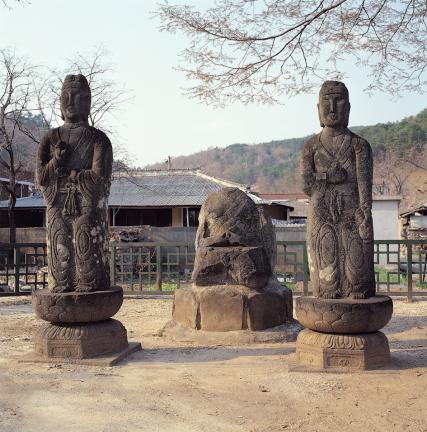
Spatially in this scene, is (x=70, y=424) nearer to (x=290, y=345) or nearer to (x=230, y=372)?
(x=230, y=372)

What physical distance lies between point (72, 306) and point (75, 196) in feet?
3.97

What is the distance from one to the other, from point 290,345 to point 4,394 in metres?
3.54

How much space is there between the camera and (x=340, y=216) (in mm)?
5402

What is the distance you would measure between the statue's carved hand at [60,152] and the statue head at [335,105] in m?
2.87

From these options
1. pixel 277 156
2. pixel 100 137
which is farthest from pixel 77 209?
pixel 277 156

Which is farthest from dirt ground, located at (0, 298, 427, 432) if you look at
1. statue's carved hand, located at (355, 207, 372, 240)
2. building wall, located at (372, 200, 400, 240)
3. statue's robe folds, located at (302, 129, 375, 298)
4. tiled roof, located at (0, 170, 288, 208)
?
building wall, located at (372, 200, 400, 240)

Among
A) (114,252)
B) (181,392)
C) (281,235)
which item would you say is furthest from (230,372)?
(281,235)

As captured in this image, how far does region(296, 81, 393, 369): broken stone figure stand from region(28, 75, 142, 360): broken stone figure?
7.17ft

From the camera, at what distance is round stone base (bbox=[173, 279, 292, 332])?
7.02 meters

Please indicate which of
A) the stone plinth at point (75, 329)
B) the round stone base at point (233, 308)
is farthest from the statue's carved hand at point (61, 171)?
the round stone base at point (233, 308)

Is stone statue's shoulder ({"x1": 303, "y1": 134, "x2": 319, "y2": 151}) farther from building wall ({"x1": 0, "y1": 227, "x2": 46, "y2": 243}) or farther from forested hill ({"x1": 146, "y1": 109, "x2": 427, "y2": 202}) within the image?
forested hill ({"x1": 146, "y1": 109, "x2": 427, "y2": 202})

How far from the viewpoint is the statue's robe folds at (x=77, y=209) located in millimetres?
5805

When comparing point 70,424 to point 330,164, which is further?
point 330,164

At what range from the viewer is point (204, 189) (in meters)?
25.7
